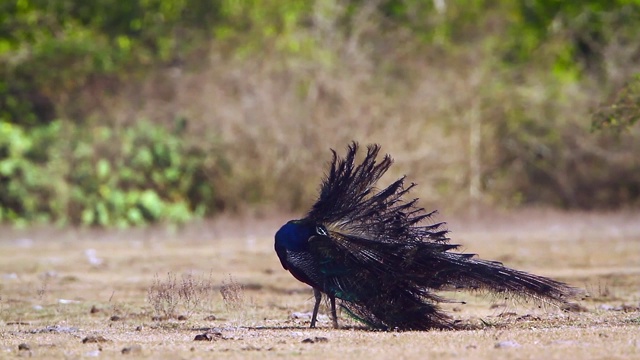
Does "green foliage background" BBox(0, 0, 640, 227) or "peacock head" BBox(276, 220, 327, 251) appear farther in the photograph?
"green foliage background" BBox(0, 0, 640, 227)

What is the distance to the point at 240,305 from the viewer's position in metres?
11.9

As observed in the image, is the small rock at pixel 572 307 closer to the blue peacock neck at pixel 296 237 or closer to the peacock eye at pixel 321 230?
the peacock eye at pixel 321 230

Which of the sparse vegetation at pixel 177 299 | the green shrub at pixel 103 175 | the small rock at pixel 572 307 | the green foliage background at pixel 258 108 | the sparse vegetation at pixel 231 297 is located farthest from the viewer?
the green foliage background at pixel 258 108

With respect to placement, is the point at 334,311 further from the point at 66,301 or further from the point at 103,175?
the point at 103,175

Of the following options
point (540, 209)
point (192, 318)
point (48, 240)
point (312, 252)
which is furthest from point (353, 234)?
point (540, 209)

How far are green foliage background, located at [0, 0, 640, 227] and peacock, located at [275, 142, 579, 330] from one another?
632 inches

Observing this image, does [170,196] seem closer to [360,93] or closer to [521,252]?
[360,93]

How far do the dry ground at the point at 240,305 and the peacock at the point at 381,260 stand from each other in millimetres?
270

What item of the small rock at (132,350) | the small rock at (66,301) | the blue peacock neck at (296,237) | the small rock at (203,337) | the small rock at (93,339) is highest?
the blue peacock neck at (296,237)

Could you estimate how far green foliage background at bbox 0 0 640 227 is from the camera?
26484 mm

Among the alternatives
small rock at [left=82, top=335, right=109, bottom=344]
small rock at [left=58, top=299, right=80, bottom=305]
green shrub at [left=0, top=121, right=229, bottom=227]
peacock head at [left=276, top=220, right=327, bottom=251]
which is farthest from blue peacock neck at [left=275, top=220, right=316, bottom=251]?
green shrub at [left=0, top=121, right=229, bottom=227]

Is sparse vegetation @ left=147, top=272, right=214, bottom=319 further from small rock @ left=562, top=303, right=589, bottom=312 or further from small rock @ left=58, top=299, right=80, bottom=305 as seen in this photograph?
small rock @ left=562, top=303, right=589, bottom=312

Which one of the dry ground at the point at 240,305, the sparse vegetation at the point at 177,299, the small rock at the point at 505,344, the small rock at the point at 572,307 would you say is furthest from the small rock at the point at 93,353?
the small rock at the point at 572,307

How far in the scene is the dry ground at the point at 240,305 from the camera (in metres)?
8.46
